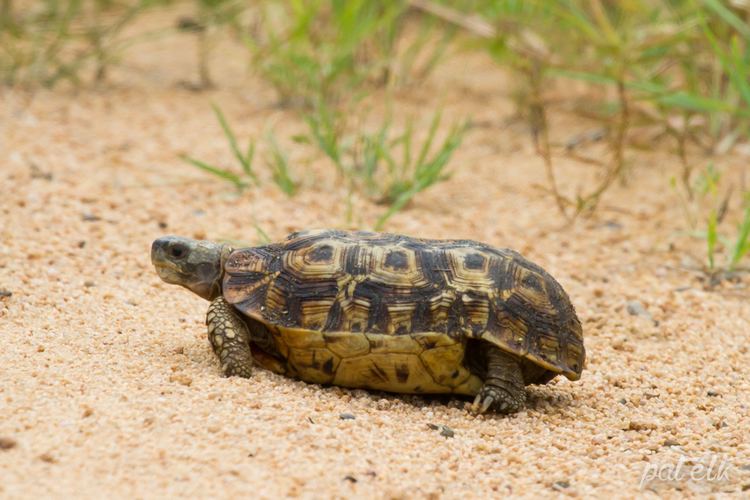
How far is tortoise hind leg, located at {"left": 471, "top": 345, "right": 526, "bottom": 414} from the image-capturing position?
10.1ft

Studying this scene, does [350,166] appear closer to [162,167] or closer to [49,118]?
[162,167]

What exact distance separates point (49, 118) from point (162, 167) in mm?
1099

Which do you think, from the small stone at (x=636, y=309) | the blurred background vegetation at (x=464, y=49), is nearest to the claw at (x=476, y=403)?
the small stone at (x=636, y=309)

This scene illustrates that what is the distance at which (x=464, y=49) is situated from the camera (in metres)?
7.21

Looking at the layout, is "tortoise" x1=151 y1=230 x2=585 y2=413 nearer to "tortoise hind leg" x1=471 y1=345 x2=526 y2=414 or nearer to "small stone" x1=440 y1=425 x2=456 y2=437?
"tortoise hind leg" x1=471 y1=345 x2=526 y2=414

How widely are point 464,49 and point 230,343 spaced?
4646 mm

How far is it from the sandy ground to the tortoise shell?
127 millimetres

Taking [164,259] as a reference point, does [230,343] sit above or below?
below

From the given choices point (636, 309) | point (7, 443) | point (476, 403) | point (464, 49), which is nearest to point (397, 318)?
point (476, 403)

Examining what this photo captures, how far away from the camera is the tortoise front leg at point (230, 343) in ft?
10.1

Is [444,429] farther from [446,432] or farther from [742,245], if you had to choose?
[742,245]

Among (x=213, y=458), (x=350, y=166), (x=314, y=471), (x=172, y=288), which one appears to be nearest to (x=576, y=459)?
(x=314, y=471)

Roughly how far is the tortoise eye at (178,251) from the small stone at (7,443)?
3.54ft

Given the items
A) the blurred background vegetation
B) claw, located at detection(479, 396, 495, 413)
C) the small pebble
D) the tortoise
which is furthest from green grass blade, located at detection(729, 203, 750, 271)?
the small pebble
